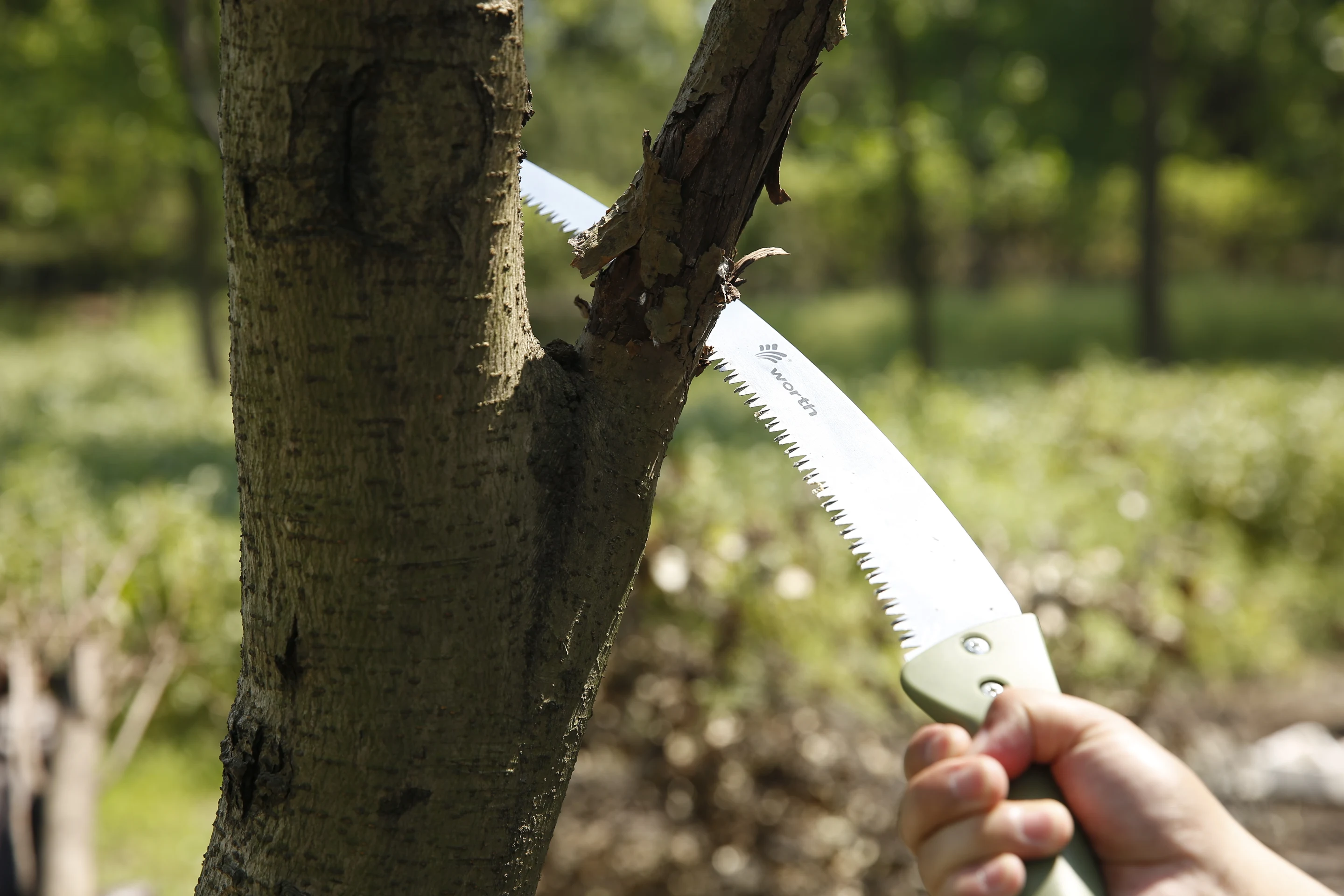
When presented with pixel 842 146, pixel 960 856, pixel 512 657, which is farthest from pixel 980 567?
pixel 842 146

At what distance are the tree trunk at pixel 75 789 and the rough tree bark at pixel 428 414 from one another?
6.72ft

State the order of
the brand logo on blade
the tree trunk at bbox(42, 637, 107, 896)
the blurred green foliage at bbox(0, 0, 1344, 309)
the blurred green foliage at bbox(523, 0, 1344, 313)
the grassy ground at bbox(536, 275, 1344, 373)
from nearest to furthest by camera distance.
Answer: the brand logo on blade < the tree trunk at bbox(42, 637, 107, 896) < the blurred green foliage at bbox(0, 0, 1344, 309) < the blurred green foliage at bbox(523, 0, 1344, 313) < the grassy ground at bbox(536, 275, 1344, 373)

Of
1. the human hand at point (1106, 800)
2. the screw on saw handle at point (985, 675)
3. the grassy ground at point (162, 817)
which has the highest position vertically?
the screw on saw handle at point (985, 675)

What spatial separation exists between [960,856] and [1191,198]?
26538 millimetres

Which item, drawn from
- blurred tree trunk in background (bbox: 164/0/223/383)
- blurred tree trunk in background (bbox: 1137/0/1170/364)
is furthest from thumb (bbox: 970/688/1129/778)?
blurred tree trunk in background (bbox: 1137/0/1170/364)

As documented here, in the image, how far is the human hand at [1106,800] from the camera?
1200mm

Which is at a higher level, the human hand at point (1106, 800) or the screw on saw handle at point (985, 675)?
the screw on saw handle at point (985, 675)

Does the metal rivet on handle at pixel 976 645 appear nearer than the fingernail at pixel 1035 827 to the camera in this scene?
No

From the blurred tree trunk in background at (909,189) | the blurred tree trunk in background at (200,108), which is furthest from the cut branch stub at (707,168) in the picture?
the blurred tree trunk in background at (909,189)

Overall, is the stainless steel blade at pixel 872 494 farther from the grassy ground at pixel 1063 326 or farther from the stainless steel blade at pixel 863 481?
the grassy ground at pixel 1063 326

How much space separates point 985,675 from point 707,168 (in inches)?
28.8

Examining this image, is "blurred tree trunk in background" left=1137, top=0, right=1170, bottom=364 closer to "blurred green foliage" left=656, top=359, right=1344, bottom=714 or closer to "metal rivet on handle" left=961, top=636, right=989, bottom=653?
"blurred green foliage" left=656, top=359, right=1344, bottom=714

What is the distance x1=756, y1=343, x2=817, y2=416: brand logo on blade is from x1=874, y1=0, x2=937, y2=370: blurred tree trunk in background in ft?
37.4

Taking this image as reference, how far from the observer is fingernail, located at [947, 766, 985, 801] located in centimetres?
117
